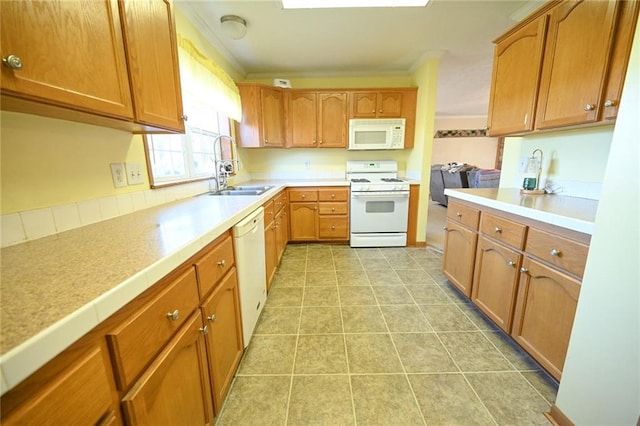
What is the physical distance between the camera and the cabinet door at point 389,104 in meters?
3.34

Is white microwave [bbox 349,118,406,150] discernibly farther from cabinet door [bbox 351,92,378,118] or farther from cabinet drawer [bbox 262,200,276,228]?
cabinet drawer [bbox 262,200,276,228]

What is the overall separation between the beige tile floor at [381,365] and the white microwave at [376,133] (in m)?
1.95

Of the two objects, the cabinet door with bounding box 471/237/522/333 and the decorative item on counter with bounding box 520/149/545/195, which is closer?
the cabinet door with bounding box 471/237/522/333

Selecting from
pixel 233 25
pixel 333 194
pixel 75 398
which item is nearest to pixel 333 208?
pixel 333 194

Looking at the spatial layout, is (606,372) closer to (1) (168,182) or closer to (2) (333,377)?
(2) (333,377)

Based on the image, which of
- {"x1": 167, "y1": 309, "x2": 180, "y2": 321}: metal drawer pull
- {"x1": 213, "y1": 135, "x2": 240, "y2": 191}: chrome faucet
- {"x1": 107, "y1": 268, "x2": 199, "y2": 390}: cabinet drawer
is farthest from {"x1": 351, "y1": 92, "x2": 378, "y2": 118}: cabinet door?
{"x1": 167, "y1": 309, "x2": 180, "y2": 321}: metal drawer pull

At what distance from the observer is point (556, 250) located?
1212 millimetres

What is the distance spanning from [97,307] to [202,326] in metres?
0.52

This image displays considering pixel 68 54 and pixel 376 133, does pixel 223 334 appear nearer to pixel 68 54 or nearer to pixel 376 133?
pixel 68 54

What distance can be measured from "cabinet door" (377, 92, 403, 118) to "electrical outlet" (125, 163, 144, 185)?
9.35ft

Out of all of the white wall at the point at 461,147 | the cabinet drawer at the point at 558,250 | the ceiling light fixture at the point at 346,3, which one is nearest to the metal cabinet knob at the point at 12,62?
the ceiling light fixture at the point at 346,3

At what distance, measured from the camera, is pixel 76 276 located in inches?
24.4

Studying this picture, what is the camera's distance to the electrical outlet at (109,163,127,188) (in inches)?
51.5

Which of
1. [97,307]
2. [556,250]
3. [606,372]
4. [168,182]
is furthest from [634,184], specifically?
[168,182]
